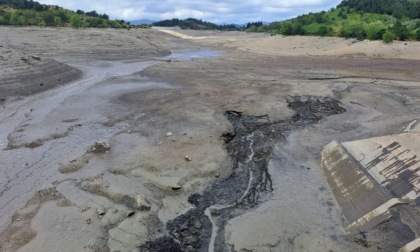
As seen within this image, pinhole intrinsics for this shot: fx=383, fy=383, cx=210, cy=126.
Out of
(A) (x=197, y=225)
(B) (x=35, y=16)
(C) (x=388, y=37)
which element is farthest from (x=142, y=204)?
(B) (x=35, y=16)

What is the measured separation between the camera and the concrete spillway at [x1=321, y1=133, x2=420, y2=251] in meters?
8.61

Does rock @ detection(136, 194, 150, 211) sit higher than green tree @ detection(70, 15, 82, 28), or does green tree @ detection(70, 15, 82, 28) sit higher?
green tree @ detection(70, 15, 82, 28)

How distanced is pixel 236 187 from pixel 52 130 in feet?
27.6

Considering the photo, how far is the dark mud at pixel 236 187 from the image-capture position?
8392mm

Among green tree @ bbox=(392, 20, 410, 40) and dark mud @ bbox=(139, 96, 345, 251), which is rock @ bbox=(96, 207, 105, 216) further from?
green tree @ bbox=(392, 20, 410, 40)

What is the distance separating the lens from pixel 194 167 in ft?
37.9


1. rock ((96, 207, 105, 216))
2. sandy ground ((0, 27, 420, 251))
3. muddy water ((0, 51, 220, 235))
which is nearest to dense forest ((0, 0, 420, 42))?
sandy ground ((0, 27, 420, 251))

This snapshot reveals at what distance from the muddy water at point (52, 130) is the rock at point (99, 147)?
0.39m

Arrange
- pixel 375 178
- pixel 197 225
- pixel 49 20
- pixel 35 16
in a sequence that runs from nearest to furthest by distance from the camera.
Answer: pixel 197 225
pixel 375 178
pixel 49 20
pixel 35 16

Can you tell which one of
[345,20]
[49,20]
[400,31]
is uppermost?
[345,20]

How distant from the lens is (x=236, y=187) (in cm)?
1073

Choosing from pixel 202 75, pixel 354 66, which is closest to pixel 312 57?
pixel 354 66

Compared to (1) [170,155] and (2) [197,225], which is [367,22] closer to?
(1) [170,155]

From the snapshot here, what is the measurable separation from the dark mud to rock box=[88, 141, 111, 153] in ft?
13.6
